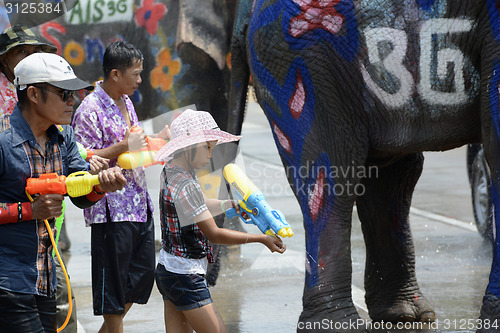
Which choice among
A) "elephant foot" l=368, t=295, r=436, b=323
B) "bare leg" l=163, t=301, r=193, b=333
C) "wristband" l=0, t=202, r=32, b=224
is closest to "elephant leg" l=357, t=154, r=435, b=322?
"elephant foot" l=368, t=295, r=436, b=323

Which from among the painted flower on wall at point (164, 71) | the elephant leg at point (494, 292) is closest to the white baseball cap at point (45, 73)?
the elephant leg at point (494, 292)

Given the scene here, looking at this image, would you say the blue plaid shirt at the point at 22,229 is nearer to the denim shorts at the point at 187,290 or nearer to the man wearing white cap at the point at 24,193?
the man wearing white cap at the point at 24,193

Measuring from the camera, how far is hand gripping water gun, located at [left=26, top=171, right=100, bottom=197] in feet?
11.6

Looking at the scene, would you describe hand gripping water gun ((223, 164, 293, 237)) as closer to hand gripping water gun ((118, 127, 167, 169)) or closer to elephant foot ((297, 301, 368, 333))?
hand gripping water gun ((118, 127, 167, 169))

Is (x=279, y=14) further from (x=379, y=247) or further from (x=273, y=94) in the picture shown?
(x=379, y=247)

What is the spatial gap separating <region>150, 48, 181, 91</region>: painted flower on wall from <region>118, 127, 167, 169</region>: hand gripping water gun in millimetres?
3379

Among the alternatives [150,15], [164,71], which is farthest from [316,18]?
[150,15]

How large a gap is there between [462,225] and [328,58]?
438 centimetres

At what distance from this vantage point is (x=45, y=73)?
3604 millimetres

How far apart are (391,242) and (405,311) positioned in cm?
39

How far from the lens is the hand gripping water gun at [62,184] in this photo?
3.54 metres

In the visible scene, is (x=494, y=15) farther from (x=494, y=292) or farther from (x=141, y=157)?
(x=141, y=157)

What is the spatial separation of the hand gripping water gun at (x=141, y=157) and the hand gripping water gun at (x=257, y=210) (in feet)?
1.48

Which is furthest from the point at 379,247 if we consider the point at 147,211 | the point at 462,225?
the point at 462,225
